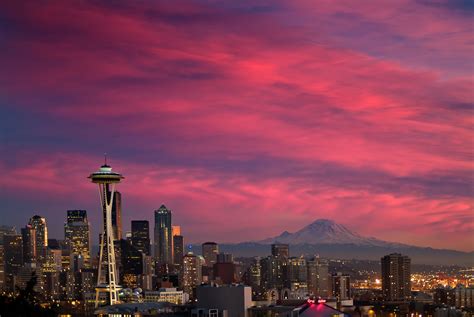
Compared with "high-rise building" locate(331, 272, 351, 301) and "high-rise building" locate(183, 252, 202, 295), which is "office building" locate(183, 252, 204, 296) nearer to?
"high-rise building" locate(183, 252, 202, 295)

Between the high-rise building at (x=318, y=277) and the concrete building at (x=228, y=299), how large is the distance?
61.1 metres

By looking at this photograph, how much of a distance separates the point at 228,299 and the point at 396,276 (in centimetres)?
7555

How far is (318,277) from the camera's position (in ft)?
454

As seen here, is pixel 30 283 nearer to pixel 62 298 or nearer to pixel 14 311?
pixel 14 311

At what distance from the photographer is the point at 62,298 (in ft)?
460

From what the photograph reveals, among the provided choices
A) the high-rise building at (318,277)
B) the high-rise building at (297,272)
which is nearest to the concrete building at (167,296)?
the high-rise building at (318,277)

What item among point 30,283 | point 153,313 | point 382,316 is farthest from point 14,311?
point 382,316

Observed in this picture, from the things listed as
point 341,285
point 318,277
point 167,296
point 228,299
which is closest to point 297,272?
point 318,277

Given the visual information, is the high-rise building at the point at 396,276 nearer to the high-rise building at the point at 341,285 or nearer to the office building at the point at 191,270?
the high-rise building at the point at 341,285

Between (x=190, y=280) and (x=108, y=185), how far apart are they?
136 feet

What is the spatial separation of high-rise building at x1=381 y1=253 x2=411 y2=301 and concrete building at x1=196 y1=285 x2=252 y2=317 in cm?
6826

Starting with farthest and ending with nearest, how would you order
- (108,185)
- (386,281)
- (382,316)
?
(386,281) < (108,185) < (382,316)

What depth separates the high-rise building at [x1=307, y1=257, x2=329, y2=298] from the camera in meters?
132

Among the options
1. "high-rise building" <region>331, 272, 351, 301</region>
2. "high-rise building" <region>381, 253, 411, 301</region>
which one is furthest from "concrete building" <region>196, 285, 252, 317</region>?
"high-rise building" <region>381, 253, 411, 301</region>
